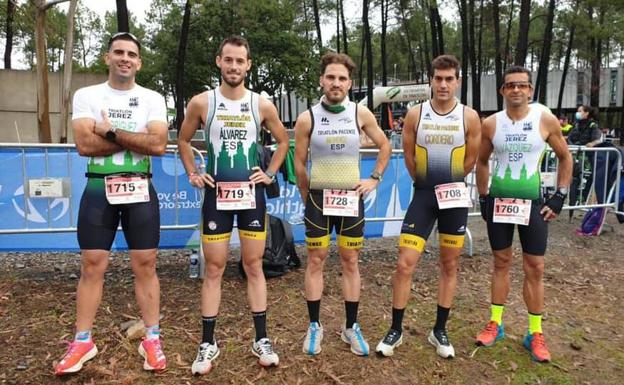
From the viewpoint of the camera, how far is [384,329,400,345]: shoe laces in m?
3.47

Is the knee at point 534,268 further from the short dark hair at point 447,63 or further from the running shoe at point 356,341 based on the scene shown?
the short dark hair at point 447,63

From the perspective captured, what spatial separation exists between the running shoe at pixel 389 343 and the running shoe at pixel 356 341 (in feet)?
0.31

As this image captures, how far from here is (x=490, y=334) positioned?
3695 mm

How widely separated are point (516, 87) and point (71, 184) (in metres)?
4.33

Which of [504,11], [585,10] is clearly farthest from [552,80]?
[585,10]

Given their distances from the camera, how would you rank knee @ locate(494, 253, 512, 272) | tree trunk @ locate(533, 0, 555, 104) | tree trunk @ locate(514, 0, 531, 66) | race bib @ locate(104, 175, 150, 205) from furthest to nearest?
tree trunk @ locate(533, 0, 555, 104) < tree trunk @ locate(514, 0, 531, 66) < knee @ locate(494, 253, 512, 272) < race bib @ locate(104, 175, 150, 205)

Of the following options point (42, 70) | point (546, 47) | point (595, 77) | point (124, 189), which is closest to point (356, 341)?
point (124, 189)

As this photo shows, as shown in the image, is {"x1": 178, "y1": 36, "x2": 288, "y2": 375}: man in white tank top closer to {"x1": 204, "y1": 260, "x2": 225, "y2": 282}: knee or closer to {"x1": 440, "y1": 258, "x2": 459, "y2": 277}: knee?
{"x1": 204, "y1": 260, "x2": 225, "y2": 282}: knee

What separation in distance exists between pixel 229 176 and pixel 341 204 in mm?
790

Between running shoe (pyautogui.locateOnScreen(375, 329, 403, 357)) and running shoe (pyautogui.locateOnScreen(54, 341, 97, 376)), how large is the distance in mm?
1928

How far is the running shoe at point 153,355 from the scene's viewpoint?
3.15 metres

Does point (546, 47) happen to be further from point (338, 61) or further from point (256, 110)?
point (256, 110)

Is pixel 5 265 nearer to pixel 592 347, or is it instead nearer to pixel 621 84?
pixel 592 347

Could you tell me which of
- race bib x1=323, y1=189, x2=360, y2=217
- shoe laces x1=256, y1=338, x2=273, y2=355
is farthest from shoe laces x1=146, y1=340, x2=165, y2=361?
race bib x1=323, y1=189, x2=360, y2=217
